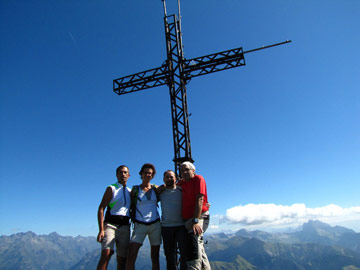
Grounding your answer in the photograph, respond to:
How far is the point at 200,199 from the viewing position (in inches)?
200

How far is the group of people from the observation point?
512cm

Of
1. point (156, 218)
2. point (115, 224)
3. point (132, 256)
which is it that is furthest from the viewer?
point (156, 218)

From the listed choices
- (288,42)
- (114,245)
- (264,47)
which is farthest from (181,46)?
(114,245)

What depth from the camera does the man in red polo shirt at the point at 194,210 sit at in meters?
4.99

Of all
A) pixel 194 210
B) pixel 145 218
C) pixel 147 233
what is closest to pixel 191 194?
pixel 194 210

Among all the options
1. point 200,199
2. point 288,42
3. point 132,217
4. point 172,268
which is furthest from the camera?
point 288,42

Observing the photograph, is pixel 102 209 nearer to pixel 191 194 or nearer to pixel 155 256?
→ pixel 155 256

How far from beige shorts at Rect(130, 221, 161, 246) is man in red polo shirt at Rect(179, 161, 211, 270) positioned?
0.92 m

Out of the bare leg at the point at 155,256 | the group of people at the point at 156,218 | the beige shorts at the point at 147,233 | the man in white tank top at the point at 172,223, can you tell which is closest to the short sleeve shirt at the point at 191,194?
the group of people at the point at 156,218

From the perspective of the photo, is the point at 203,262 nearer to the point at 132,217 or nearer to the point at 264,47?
the point at 132,217

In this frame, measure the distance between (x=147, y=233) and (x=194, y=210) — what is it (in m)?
1.55

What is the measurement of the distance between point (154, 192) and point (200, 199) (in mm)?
1517

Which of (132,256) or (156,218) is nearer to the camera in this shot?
(132,256)

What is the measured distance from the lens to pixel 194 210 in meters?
5.08
